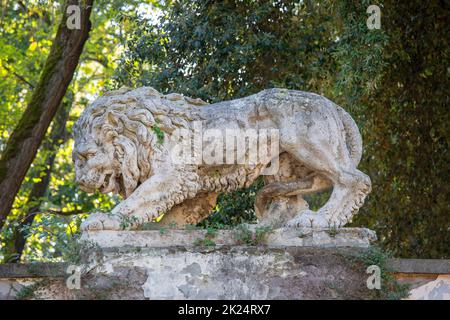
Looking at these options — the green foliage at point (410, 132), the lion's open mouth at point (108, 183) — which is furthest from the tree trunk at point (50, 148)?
the lion's open mouth at point (108, 183)

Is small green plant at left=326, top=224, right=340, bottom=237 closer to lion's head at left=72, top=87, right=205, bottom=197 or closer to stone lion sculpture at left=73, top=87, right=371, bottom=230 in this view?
stone lion sculpture at left=73, top=87, right=371, bottom=230

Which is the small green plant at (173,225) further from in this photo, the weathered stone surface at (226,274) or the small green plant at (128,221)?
the weathered stone surface at (226,274)

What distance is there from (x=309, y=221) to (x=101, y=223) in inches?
67.1

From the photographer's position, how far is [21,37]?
55.7 ft

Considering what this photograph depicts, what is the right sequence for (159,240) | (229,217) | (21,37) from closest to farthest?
(159,240) → (229,217) → (21,37)

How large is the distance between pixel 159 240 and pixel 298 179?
1.47m

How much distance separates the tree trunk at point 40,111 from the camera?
11523mm

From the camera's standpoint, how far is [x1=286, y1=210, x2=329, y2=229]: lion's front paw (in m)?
7.78

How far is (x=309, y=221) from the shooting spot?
779 centimetres

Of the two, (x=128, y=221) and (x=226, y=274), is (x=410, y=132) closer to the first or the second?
(x=226, y=274)

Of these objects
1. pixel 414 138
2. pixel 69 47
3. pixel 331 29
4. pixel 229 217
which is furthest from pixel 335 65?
pixel 69 47

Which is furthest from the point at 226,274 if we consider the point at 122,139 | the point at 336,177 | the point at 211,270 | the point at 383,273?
the point at 122,139

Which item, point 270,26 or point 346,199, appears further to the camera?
point 270,26
